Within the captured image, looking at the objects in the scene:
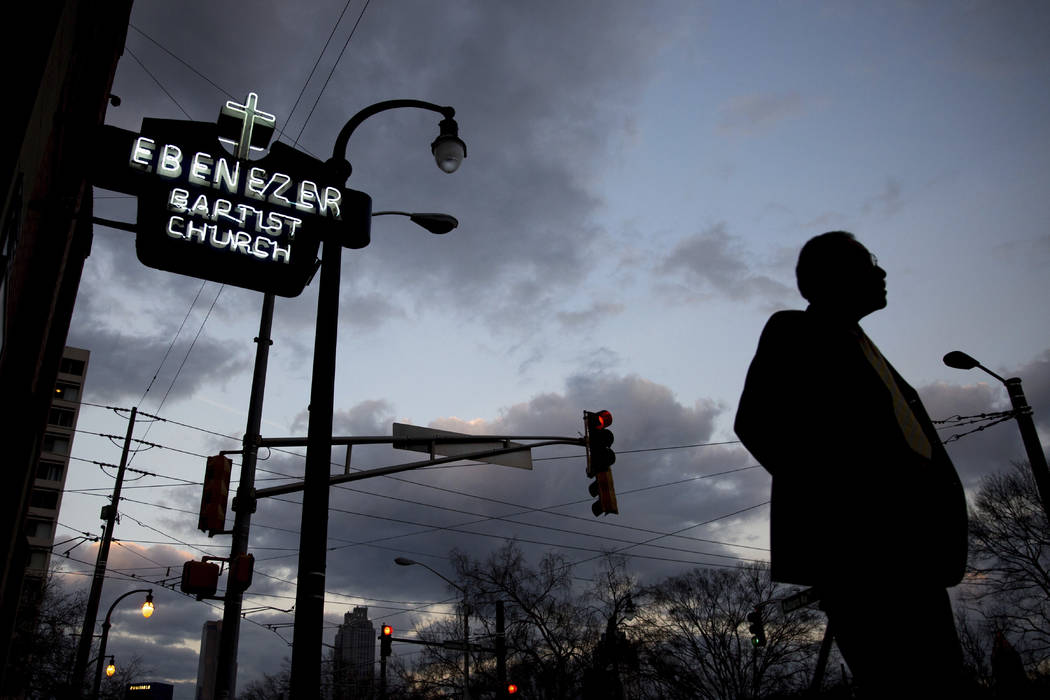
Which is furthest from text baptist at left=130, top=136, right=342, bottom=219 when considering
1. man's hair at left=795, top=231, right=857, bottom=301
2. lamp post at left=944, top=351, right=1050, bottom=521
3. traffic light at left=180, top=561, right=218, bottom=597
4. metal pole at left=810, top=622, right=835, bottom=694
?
lamp post at left=944, top=351, right=1050, bottom=521

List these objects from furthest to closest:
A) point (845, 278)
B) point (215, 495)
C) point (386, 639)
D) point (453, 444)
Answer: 1. point (386, 639)
2. point (453, 444)
3. point (215, 495)
4. point (845, 278)

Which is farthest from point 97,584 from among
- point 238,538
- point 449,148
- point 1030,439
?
point 1030,439

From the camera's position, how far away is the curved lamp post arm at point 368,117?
9.31m

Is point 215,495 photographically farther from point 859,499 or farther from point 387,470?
point 859,499

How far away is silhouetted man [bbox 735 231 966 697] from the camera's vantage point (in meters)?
1.78

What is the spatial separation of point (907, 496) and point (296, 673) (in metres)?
6.21

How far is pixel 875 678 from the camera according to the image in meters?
1.79

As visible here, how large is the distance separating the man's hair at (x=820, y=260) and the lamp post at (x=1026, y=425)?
1295cm

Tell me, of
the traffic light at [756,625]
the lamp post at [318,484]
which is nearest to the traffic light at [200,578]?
the lamp post at [318,484]

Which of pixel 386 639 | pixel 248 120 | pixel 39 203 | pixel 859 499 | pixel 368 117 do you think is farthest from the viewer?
pixel 386 639

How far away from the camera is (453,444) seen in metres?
13.0

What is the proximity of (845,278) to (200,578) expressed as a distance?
12.8 metres

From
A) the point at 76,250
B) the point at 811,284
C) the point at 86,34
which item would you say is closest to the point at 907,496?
the point at 811,284

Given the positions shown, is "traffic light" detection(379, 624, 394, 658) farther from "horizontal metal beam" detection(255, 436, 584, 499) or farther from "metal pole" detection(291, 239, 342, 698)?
"metal pole" detection(291, 239, 342, 698)
